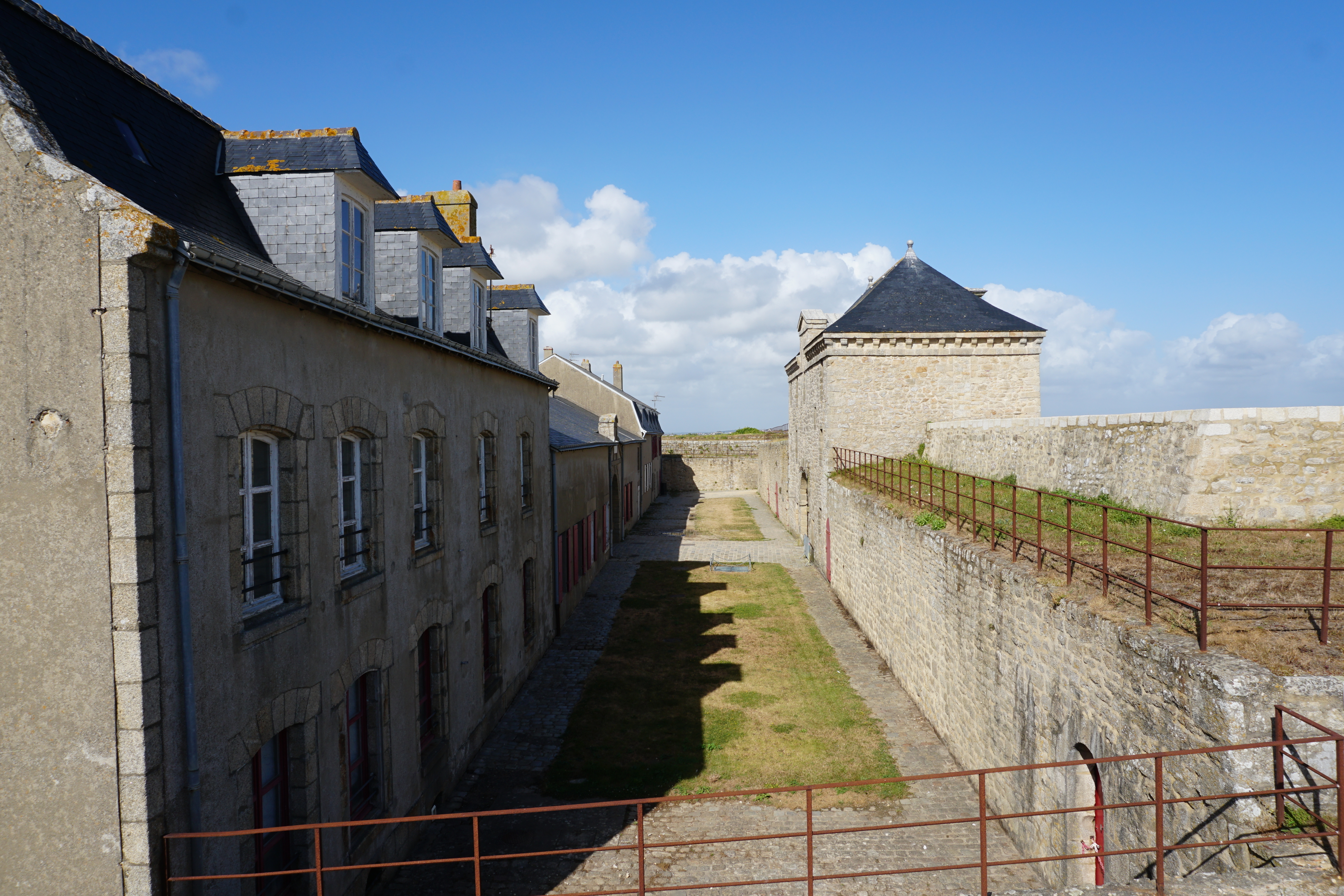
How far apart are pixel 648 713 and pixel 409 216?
7.62 metres

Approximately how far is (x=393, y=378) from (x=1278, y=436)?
9812mm

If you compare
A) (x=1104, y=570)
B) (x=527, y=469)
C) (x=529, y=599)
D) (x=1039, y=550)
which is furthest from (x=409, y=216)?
(x=1104, y=570)

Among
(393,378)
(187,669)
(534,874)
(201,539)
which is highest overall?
(393,378)

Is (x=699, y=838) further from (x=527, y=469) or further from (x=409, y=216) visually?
(x=409, y=216)

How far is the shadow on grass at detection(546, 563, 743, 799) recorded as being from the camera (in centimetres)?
951

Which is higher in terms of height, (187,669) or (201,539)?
(201,539)

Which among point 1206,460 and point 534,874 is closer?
point 534,874

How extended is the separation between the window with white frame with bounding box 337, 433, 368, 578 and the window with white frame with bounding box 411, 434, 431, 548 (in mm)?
1267

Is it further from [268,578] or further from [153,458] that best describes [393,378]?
[153,458]

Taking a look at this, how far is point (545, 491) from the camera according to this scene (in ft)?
48.6

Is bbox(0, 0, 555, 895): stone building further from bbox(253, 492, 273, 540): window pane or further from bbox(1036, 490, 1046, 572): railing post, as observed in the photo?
bbox(1036, 490, 1046, 572): railing post

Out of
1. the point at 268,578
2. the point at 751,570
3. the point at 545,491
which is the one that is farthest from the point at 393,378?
the point at 751,570

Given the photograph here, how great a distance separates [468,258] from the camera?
37.1 feet

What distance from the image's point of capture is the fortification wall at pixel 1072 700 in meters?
4.57
